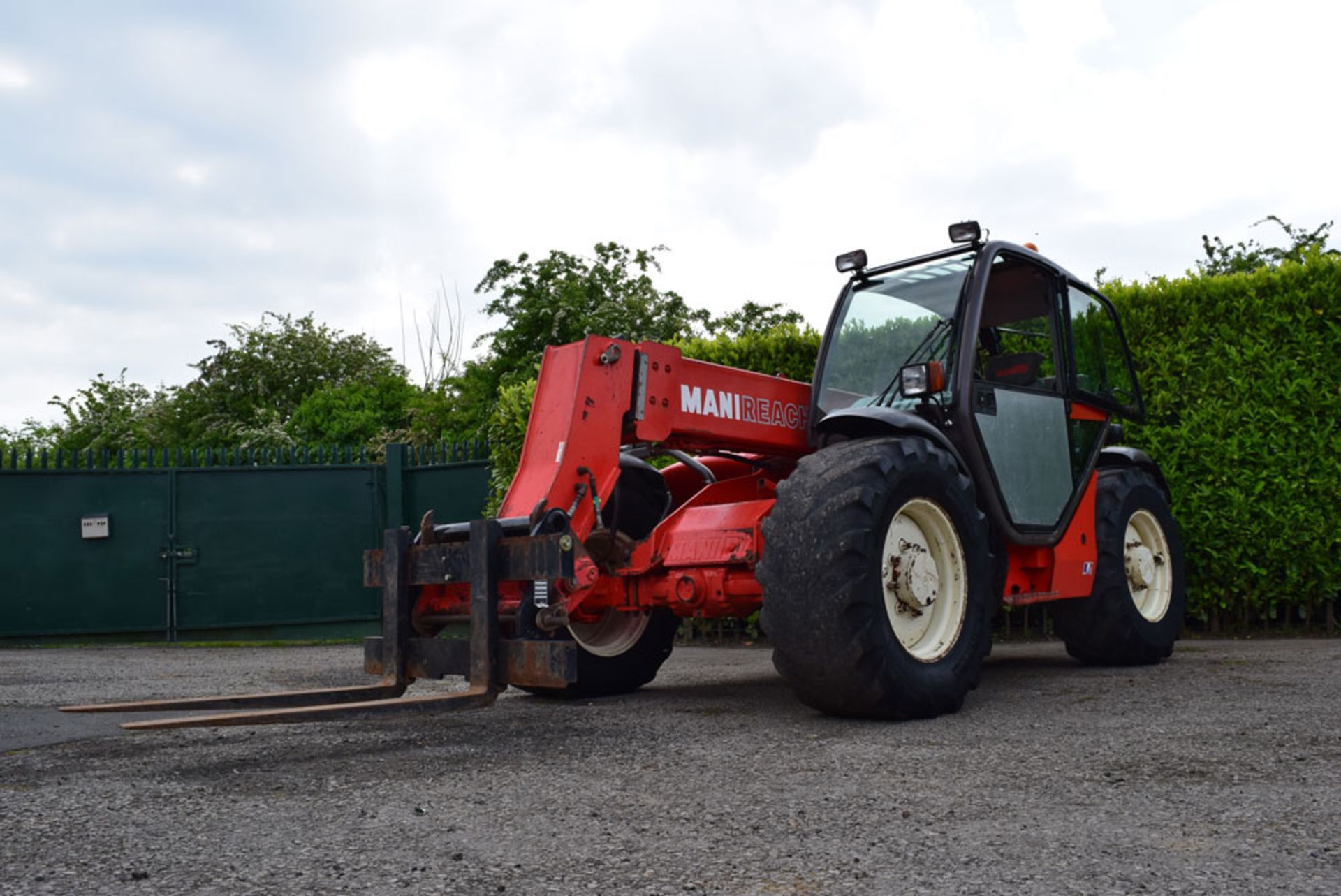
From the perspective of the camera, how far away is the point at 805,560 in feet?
14.5

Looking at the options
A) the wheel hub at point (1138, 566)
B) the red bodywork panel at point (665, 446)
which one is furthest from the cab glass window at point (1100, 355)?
the red bodywork panel at point (665, 446)

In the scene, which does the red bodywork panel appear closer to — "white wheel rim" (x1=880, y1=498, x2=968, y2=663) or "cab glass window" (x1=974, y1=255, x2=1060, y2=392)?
"white wheel rim" (x1=880, y1=498, x2=968, y2=663)

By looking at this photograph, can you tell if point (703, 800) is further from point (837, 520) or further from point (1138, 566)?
point (1138, 566)

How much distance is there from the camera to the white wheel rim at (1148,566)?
22.7 feet

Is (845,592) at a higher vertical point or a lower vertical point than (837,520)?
lower

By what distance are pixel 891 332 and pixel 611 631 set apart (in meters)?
2.22

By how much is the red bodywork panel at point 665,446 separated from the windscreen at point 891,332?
0.24 meters

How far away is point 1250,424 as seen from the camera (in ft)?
27.3

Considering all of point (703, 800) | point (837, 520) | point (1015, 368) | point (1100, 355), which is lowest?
point (703, 800)

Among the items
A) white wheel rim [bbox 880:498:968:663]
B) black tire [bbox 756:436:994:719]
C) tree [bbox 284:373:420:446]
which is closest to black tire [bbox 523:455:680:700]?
black tire [bbox 756:436:994:719]

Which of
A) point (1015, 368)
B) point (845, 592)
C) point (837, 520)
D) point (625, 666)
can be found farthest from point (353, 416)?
point (845, 592)

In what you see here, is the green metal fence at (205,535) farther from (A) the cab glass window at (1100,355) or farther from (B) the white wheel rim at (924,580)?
(B) the white wheel rim at (924,580)

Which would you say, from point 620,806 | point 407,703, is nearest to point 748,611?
point 407,703

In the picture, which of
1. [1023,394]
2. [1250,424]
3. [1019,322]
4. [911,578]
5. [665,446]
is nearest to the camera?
[911,578]
